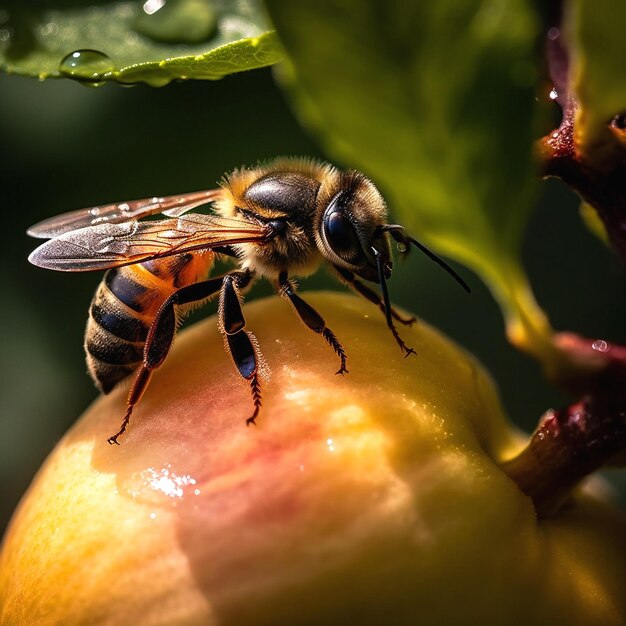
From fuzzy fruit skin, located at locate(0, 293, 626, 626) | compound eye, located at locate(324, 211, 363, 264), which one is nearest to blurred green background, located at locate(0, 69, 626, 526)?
compound eye, located at locate(324, 211, 363, 264)

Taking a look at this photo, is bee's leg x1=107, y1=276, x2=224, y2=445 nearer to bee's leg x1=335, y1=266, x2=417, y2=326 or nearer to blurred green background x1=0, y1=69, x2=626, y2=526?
bee's leg x1=335, y1=266, x2=417, y2=326

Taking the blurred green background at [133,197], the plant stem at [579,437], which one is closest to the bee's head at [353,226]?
the plant stem at [579,437]

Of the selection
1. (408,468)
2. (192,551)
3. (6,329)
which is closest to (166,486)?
(192,551)

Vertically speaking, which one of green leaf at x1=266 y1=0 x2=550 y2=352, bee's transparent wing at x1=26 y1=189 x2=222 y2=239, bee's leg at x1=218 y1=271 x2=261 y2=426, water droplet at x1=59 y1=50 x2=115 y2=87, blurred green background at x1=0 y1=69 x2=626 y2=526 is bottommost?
blurred green background at x1=0 y1=69 x2=626 y2=526

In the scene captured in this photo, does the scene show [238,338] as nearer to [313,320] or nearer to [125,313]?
[313,320]

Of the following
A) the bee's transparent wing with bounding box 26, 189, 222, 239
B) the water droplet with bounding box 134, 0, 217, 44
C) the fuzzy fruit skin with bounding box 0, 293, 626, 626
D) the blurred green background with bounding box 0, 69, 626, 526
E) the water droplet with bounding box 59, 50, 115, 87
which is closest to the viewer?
the fuzzy fruit skin with bounding box 0, 293, 626, 626

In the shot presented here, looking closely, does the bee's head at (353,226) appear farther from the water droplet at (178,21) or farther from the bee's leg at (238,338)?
the water droplet at (178,21)
